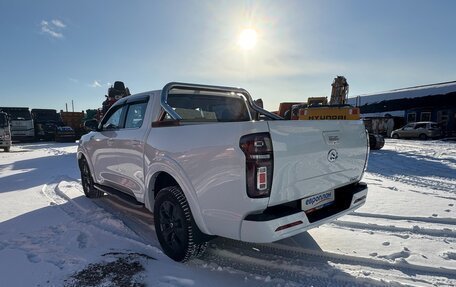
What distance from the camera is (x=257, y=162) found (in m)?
2.42

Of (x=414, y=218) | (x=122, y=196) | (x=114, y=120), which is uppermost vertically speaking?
(x=114, y=120)

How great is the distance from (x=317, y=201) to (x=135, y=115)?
2732 millimetres

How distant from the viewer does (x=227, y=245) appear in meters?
3.62

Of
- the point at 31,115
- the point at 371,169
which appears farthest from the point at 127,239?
the point at 31,115

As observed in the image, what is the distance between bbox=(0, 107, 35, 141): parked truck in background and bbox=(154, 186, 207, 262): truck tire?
80.0ft

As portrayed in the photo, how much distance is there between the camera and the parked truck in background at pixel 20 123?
893 inches

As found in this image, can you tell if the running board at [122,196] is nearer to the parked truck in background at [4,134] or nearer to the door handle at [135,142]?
the door handle at [135,142]

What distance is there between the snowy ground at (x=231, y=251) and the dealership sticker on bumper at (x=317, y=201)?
0.63 m

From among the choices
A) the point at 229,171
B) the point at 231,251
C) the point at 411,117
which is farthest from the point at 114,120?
the point at 411,117

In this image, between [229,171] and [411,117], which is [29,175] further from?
[411,117]

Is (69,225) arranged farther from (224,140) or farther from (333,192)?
(333,192)

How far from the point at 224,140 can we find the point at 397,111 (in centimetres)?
3642

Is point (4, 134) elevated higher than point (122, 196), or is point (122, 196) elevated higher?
point (4, 134)

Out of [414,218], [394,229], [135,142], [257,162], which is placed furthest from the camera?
[414,218]
